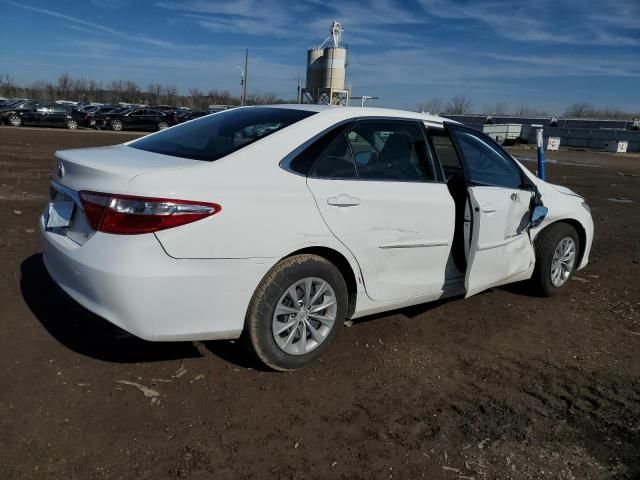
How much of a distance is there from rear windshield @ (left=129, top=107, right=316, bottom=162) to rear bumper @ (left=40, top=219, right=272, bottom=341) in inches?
27.3

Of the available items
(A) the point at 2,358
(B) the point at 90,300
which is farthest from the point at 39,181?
(B) the point at 90,300

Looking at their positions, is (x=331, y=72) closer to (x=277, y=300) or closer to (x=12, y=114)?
(x=12, y=114)

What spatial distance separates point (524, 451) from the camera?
Answer: 2834 mm

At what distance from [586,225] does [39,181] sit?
9434 millimetres

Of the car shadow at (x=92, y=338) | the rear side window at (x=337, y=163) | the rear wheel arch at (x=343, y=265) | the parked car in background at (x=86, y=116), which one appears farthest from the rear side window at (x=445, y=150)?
the parked car in background at (x=86, y=116)

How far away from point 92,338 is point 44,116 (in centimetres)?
3244

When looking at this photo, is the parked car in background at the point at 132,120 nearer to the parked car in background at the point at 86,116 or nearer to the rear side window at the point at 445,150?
the parked car in background at the point at 86,116

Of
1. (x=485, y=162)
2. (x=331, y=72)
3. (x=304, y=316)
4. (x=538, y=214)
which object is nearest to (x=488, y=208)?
(x=485, y=162)

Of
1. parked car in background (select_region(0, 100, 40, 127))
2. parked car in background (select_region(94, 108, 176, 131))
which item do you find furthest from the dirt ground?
parked car in background (select_region(94, 108, 176, 131))

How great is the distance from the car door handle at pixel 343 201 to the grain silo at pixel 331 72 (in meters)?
51.2

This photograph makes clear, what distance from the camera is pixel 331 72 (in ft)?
179

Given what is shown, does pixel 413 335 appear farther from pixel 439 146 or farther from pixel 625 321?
pixel 625 321

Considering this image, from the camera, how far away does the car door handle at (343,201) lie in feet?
11.0

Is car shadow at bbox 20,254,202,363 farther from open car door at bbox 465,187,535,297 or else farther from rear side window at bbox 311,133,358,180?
open car door at bbox 465,187,535,297
